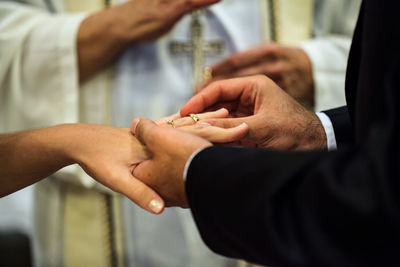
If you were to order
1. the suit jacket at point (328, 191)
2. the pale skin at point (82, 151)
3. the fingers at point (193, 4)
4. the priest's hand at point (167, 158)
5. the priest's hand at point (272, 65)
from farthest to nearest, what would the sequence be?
the priest's hand at point (272, 65) → the fingers at point (193, 4) → the pale skin at point (82, 151) → the priest's hand at point (167, 158) → the suit jacket at point (328, 191)

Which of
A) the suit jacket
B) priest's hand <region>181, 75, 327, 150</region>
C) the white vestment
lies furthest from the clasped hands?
the white vestment

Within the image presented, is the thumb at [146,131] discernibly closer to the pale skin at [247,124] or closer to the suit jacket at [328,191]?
the pale skin at [247,124]

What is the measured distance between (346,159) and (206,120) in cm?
44

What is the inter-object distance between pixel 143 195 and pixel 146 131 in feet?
0.48

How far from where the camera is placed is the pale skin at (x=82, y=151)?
958 millimetres

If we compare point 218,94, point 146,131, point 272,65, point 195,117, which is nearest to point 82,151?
point 146,131

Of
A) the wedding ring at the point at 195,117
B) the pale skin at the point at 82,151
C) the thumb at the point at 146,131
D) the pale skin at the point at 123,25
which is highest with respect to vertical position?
the pale skin at the point at 123,25

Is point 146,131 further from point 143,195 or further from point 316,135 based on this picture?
point 316,135

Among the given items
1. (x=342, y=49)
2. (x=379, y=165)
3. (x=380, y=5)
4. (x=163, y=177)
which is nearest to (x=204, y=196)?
(x=163, y=177)

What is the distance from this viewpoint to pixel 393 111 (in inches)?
24.6

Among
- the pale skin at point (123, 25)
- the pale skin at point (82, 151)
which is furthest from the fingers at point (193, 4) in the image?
the pale skin at point (82, 151)

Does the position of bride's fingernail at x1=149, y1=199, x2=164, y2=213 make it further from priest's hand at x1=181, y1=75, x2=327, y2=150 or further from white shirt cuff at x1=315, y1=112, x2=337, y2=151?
white shirt cuff at x1=315, y1=112, x2=337, y2=151

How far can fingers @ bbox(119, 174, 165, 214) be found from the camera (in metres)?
0.88

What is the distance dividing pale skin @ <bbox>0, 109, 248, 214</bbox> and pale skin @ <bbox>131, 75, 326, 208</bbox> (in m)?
0.04
